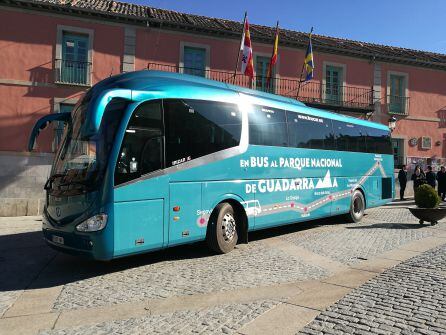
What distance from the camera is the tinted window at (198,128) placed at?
674 cm

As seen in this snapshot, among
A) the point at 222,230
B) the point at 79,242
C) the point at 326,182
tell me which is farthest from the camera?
the point at 326,182

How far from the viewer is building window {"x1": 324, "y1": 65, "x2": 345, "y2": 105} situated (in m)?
22.1

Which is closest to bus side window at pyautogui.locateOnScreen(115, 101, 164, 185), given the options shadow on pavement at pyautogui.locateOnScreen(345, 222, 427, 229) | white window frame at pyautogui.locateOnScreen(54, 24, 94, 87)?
shadow on pavement at pyautogui.locateOnScreen(345, 222, 427, 229)

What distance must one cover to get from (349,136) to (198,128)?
20.3 feet

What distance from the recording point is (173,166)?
671cm

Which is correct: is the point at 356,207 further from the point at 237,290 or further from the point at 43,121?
the point at 43,121

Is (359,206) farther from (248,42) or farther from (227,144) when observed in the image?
(248,42)

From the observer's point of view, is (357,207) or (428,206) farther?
(357,207)

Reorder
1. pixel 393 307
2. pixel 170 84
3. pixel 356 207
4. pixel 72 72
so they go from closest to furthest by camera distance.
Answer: pixel 393 307
pixel 170 84
pixel 356 207
pixel 72 72

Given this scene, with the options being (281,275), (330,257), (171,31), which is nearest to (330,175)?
(330,257)

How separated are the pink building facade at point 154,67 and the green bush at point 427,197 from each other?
1054cm

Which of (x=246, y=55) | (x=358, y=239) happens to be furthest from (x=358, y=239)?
(x=246, y=55)

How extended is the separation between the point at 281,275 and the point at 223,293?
122 centimetres

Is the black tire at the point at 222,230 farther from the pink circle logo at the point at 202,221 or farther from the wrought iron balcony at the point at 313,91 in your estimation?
the wrought iron balcony at the point at 313,91
